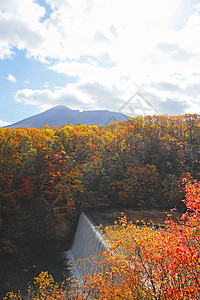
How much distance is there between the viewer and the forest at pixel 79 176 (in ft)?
61.6

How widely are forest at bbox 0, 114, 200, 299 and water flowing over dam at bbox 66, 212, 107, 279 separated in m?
3.26

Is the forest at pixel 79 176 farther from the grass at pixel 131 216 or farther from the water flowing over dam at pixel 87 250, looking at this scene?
the water flowing over dam at pixel 87 250

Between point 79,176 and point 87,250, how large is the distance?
8288 mm

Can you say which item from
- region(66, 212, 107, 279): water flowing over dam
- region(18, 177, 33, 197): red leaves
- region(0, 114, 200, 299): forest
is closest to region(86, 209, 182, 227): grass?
region(66, 212, 107, 279): water flowing over dam

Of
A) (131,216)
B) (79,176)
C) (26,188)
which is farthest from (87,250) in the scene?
(79,176)

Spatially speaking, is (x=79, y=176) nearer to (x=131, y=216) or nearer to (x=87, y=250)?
(x=131, y=216)

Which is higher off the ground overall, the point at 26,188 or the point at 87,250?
the point at 26,188

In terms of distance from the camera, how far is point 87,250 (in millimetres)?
13820

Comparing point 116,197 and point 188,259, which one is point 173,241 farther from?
point 116,197

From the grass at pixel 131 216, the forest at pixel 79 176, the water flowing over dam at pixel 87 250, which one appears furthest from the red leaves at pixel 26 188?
the water flowing over dam at pixel 87 250

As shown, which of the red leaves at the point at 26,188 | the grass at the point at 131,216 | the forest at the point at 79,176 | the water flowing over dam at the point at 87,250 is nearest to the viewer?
the water flowing over dam at the point at 87,250

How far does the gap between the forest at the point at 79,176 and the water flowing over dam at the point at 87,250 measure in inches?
128

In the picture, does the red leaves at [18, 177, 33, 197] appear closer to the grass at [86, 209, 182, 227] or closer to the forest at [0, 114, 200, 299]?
the forest at [0, 114, 200, 299]

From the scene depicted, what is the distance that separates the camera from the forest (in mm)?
18781
